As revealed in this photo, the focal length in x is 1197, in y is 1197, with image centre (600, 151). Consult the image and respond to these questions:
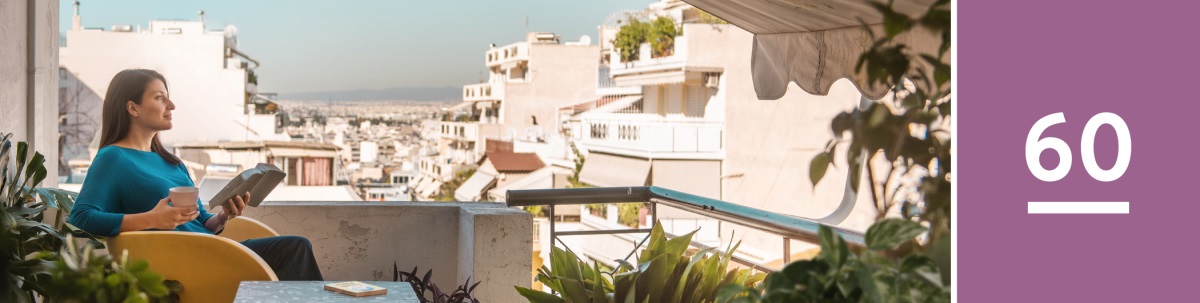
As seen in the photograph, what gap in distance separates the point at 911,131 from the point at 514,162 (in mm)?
40970

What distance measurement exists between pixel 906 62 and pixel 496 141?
49393 millimetres

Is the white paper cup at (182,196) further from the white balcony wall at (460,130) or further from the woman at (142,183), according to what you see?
the white balcony wall at (460,130)

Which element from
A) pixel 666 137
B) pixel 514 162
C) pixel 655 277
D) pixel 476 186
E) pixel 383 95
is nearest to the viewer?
pixel 655 277

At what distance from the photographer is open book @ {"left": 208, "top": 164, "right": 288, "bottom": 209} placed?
3.46 m

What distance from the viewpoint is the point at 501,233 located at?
416 cm

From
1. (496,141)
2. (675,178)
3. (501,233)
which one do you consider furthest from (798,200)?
(496,141)

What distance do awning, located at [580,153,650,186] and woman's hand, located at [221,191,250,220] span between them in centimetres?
2490

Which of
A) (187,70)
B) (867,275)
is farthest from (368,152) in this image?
(867,275)

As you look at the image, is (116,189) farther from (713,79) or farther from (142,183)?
(713,79)

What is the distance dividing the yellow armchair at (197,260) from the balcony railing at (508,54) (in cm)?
5343

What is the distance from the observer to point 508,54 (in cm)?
5956

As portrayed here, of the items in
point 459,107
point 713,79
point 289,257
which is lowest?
point 289,257

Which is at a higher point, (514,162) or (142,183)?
(142,183)
